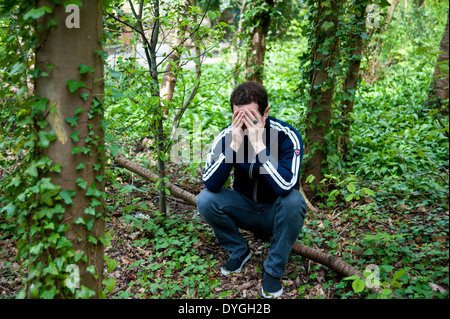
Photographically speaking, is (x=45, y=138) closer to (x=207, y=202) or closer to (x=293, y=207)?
(x=207, y=202)

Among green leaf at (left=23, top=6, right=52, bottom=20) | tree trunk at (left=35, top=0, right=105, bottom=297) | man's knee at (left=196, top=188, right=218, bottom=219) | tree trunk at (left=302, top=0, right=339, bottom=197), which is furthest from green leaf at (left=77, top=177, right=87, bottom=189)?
tree trunk at (left=302, top=0, right=339, bottom=197)

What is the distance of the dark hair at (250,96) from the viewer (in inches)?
107

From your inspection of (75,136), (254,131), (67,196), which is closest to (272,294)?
(254,131)

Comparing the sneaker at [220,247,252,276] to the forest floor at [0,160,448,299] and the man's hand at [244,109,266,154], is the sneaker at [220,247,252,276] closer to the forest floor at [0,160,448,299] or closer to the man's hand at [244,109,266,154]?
the forest floor at [0,160,448,299]

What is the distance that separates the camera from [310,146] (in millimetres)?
3836

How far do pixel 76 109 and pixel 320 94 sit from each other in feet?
8.80

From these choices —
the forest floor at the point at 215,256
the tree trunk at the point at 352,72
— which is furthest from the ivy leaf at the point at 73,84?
the tree trunk at the point at 352,72

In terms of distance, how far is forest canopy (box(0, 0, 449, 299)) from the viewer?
174 centimetres

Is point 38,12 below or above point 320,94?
above

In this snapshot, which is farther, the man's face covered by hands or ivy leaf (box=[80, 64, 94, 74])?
the man's face covered by hands

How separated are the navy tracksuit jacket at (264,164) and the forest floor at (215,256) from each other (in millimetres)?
602

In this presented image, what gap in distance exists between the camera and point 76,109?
1765 millimetres

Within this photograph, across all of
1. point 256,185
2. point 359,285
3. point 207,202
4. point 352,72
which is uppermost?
point 352,72
